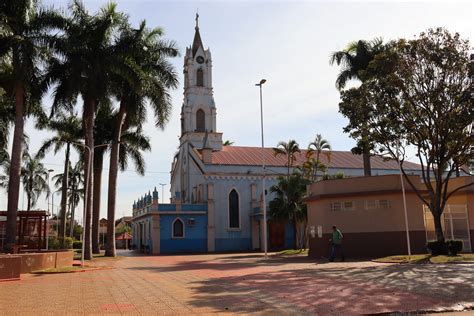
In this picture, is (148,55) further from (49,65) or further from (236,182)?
(236,182)

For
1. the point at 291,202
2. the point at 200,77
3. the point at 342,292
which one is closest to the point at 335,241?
the point at 342,292

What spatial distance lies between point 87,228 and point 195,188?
2133 centimetres

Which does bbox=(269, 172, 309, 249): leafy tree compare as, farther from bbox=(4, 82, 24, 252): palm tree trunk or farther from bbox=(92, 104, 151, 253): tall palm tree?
bbox=(4, 82, 24, 252): palm tree trunk

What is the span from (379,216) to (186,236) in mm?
23025

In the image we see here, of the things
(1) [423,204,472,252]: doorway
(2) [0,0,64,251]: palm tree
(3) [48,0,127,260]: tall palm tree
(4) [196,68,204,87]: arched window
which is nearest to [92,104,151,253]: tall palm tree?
(3) [48,0,127,260]: tall palm tree

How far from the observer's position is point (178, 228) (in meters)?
45.1

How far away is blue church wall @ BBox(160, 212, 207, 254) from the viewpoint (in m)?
44.3

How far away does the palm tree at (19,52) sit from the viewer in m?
23.2

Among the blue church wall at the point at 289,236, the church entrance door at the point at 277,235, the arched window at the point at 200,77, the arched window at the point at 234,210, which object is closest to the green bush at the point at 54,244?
the arched window at the point at 234,210

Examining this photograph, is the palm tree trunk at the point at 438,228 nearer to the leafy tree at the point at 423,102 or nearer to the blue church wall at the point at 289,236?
the leafy tree at the point at 423,102

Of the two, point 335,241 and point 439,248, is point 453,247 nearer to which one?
point 439,248

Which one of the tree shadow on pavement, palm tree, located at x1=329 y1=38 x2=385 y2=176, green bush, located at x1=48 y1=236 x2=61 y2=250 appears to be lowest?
the tree shadow on pavement

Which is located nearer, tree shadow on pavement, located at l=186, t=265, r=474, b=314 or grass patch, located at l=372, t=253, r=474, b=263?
tree shadow on pavement, located at l=186, t=265, r=474, b=314

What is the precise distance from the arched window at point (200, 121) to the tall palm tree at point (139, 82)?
19.2 metres
